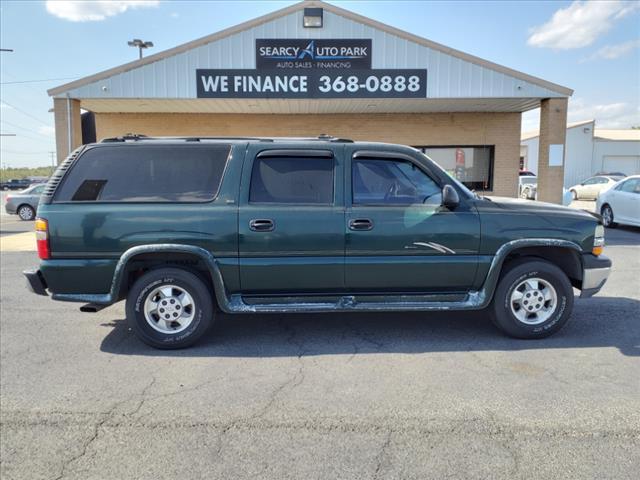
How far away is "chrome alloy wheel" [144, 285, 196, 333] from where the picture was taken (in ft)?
15.6

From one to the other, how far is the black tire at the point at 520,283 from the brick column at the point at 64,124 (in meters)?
11.6

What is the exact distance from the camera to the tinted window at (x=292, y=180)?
479cm

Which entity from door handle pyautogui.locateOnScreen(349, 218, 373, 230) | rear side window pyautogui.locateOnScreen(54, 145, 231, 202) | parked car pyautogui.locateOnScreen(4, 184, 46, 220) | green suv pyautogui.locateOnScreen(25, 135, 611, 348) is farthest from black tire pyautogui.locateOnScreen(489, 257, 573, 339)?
parked car pyautogui.locateOnScreen(4, 184, 46, 220)

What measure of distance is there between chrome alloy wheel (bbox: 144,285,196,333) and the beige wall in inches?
468

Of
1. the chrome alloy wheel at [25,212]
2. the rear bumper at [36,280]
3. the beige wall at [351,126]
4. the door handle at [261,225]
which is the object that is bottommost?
the chrome alloy wheel at [25,212]

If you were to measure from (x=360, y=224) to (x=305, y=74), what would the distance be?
A: 28.5ft

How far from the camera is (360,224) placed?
15.4 feet

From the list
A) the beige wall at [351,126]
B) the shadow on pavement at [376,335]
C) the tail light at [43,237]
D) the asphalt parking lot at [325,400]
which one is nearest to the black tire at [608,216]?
the beige wall at [351,126]

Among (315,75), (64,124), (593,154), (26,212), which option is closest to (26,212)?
(26,212)

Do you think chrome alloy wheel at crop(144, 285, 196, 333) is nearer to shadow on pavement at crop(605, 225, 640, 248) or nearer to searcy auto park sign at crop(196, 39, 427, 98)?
searcy auto park sign at crop(196, 39, 427, 98)

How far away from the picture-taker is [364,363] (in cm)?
434

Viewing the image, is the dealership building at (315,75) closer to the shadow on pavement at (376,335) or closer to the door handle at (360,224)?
the shadow on pavement at (376,335)

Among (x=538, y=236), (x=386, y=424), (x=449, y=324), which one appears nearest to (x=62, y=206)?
(x=386, y=424)

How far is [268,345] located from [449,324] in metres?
2.03
